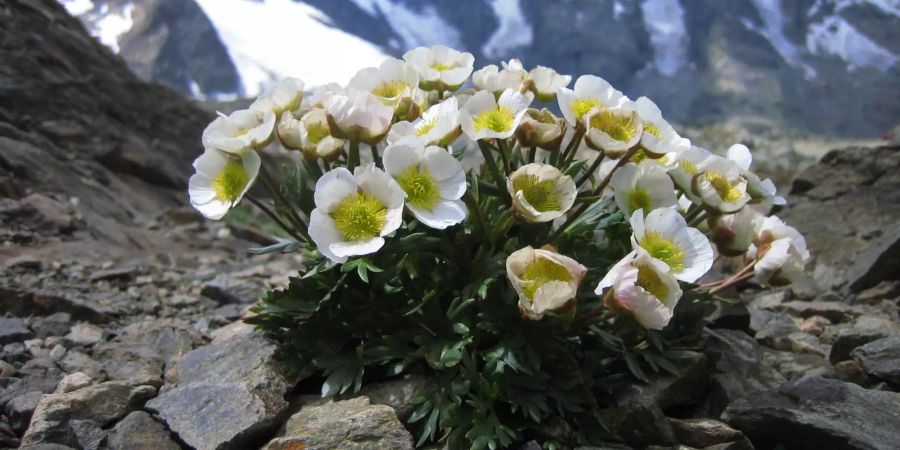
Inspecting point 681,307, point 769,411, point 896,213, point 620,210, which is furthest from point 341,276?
point 896,213

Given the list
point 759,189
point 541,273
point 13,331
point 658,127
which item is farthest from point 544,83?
point 13,331

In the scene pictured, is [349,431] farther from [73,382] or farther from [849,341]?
[849,341]

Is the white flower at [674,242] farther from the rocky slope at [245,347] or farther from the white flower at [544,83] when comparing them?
the white flower at [544,83]

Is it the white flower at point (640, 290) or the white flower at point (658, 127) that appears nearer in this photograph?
the white flower at point (640, 290)

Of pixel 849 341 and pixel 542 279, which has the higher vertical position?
pixel 542 279

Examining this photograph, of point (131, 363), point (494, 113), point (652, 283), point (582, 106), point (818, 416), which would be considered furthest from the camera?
point (131, 363)

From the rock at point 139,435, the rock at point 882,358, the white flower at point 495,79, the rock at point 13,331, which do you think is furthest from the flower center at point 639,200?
the rock at point 13,331
